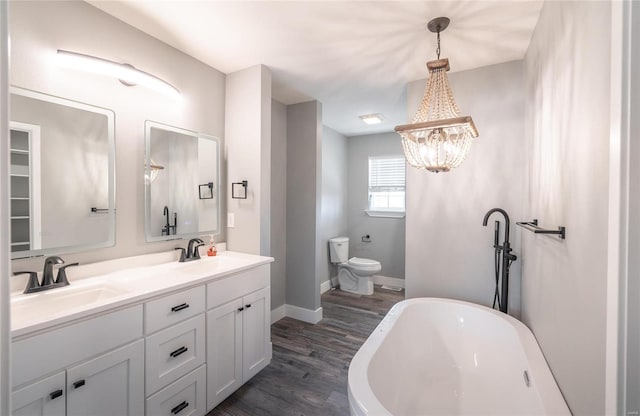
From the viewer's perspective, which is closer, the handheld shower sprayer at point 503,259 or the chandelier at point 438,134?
the chandelier at point 438,134

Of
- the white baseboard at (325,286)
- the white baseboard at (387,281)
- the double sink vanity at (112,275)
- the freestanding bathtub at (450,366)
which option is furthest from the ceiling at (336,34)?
the white baseboard at (387,281)

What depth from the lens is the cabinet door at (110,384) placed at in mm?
1155

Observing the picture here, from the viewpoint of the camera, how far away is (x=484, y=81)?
2.29m

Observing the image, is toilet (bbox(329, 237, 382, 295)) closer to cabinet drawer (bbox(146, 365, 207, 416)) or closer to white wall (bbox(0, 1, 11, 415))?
cabinet drawer (bbox(146, 365, 207, 416))

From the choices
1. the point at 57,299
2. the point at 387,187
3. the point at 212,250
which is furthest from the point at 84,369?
the point at 387,187

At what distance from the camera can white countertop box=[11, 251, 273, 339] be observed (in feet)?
3.66

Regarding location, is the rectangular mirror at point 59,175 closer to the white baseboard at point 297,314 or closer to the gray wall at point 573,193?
the white baseboard at point 297,314

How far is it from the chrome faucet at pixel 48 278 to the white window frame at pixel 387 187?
12.2 ft

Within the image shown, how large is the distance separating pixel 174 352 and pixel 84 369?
1.41ft

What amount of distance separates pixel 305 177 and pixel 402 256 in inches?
82.3

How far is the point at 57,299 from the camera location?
1.35 metres

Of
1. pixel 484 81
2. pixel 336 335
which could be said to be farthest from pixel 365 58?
pixel 336 335

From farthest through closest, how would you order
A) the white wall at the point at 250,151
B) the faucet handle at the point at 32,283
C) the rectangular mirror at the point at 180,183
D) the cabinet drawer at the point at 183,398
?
the white wall at the point at 250,151, the rectangular mirror at the point at 180,183, the cabinet drawer at the point at 183,398, the faucet handle at the point at 32,283

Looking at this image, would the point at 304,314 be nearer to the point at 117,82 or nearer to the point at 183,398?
the point at 183,398
